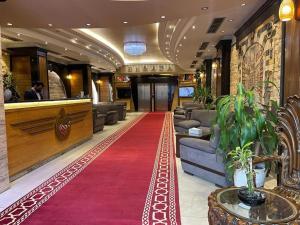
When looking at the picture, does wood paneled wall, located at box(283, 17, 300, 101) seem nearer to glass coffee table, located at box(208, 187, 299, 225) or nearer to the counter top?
glass coffee table, located at box(208, 187, 299, 225)

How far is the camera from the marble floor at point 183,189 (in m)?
2.85

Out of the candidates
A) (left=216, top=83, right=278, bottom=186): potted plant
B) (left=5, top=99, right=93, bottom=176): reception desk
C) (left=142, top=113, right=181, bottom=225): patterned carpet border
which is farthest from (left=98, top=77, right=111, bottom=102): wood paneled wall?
(left=216, top=83, right=278, bottom=186): potted plant

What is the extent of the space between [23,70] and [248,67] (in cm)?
708

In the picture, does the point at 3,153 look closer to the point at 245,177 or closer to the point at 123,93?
the point at 245,177

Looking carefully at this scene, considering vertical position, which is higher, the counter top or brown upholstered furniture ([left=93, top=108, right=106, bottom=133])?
the counter top

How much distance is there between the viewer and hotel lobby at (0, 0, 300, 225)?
2.47 m

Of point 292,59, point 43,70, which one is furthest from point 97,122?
point 292,59

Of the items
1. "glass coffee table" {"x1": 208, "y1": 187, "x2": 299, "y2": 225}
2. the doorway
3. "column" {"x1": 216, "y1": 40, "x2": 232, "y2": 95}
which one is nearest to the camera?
"glass coffee table" {"x1": 208, "y1": 187, "x2": 299, "y2": 225}

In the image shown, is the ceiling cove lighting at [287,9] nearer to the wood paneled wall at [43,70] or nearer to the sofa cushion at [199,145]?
the sofa cushion at [199,145]

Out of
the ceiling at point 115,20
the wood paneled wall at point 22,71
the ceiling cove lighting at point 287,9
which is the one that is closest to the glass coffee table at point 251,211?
the ceiling cove lighting at point 287,9

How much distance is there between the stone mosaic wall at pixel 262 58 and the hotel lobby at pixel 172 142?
0.07 ft

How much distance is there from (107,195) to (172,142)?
3625 millimetres

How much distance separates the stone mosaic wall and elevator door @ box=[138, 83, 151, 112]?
12.0 meters

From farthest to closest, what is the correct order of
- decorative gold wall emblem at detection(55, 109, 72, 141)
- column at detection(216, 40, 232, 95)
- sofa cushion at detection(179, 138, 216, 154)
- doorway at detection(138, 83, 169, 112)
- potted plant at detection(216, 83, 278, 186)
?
1. doorway at detection(138, 83, 169, 112)
2. column at detection(216, 40, 232, 95)
3. decorative gold wall emblem at detection(55, 109, 72, 141)
4. sofa cushion at detection(179, 138, 216, 154)
5. potted plant at detection(216, 83, 278, 186)
